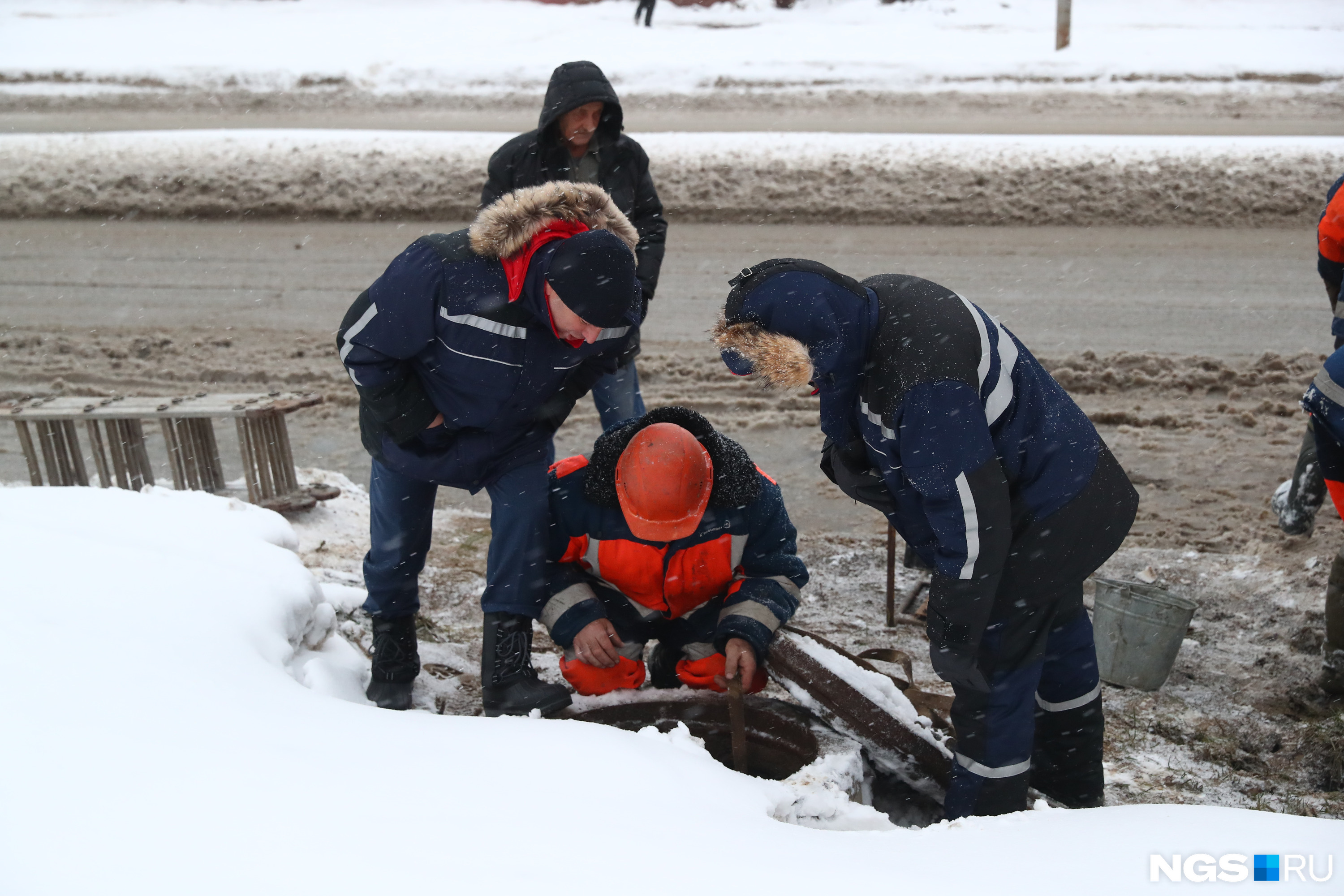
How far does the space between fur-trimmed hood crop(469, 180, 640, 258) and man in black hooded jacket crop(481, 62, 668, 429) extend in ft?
3.94

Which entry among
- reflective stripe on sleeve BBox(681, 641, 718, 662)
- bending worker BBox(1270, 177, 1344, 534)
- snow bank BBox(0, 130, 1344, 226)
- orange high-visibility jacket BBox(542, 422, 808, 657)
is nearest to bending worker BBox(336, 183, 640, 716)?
orange high-visibility jacket BBox(542, 422, 808, 657)

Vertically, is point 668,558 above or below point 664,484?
below

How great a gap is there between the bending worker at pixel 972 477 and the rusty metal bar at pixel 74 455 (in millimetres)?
3550

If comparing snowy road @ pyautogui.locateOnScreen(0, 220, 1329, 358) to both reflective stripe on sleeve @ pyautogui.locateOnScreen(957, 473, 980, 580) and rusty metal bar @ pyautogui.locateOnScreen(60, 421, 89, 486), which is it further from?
reflective stripe on sleeve @ pyautogui.locateOnScreen(957, 473, 980, 580)

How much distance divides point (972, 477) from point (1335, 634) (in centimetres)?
192

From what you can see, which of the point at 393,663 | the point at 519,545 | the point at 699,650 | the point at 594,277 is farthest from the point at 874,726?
the point at 393,663

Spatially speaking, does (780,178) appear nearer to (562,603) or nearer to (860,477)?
(562,603)

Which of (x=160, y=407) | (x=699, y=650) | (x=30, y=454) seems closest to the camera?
(x=699, y=650)

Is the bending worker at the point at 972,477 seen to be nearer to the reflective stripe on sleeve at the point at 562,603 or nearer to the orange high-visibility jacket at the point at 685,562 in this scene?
the orange high-visibility jacket at the point at 685,562

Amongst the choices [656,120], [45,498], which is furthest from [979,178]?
[45,498]

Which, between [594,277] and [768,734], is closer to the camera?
[594,277]

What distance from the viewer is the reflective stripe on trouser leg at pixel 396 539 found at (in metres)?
2.95

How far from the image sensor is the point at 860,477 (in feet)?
7.71

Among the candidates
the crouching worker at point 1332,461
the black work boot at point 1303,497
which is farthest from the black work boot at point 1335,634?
the black work boot at point 1303,497
